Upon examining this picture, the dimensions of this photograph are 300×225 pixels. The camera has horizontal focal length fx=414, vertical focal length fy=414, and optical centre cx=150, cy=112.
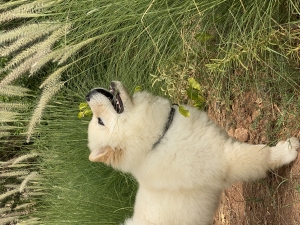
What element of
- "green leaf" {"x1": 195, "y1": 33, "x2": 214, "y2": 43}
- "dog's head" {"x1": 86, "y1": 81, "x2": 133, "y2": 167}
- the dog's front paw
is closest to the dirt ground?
the dog's front paw

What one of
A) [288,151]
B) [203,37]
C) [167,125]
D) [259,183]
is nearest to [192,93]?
[167,125]

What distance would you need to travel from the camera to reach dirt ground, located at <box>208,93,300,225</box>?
286 centimetres

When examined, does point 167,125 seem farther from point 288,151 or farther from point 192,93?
point 288,151

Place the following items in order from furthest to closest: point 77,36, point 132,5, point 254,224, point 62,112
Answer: point 62,112 → point 254,224 → point 77,36 → point 132,5

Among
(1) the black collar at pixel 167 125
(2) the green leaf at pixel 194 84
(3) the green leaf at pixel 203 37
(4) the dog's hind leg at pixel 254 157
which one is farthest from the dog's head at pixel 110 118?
(4) the dog's hind leg at pixel 254 157

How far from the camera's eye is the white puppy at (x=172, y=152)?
8.74ft

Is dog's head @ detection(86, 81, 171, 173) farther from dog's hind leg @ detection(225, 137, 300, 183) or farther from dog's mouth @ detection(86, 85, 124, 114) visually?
dog's hind leg @ detection(225, 137, 300, 183)

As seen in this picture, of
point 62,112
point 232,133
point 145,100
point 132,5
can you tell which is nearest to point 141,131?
point 145,100

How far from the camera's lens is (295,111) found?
103 inches

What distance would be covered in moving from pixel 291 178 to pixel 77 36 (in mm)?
1818

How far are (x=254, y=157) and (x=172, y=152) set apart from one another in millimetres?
529

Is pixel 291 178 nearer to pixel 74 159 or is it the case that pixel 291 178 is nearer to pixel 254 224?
pixel 254 224

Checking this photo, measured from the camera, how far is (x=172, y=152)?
8.79 feet

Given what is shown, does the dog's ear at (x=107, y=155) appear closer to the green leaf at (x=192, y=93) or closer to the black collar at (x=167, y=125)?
the black collar at (x=167, y=125)
